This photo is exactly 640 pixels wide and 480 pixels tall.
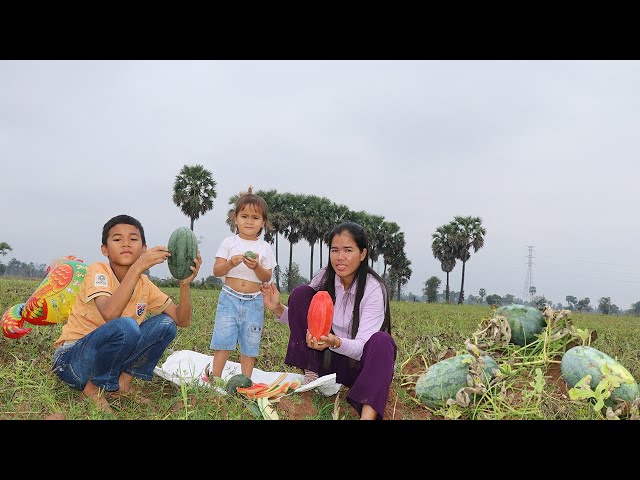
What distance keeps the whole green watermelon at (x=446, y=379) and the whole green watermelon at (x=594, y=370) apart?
65cm

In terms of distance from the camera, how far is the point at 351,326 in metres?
4.37

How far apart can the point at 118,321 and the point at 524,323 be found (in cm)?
393

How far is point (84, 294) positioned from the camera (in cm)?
408

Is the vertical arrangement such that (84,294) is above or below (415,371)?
above

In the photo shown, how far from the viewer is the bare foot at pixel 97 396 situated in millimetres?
4137

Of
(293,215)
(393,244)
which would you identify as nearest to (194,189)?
(293,215)

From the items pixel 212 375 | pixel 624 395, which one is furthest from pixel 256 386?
pixel 624 395

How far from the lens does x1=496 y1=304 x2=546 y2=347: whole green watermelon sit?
5617 millimetres

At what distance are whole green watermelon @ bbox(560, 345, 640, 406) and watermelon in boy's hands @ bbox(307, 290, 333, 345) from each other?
7.73 feet

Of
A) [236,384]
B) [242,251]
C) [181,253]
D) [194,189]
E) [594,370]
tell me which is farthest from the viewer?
[194,189]

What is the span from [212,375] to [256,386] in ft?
1.63

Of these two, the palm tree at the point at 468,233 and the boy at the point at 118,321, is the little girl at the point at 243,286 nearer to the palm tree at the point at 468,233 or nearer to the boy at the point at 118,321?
the boy at the point at 118,321

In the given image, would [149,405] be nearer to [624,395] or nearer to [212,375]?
[212,375]

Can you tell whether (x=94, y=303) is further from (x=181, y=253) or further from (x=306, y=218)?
(x=306, y=218)
